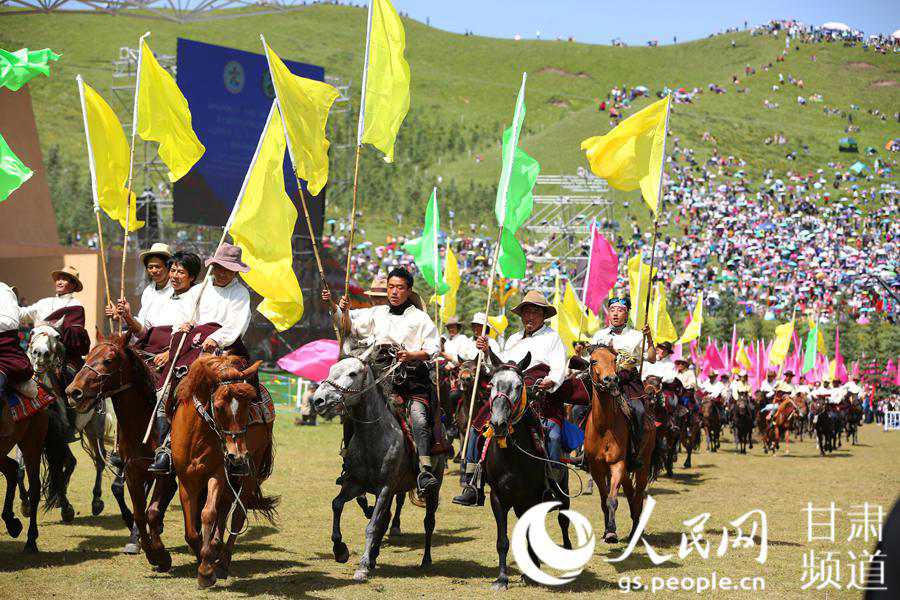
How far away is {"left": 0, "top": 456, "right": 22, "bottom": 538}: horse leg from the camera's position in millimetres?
10250

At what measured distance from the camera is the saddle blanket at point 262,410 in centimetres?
877

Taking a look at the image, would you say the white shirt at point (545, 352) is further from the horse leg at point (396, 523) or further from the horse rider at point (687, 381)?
the horse rider at point (687, 381)

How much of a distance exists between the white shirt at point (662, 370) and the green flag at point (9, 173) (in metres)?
10.5

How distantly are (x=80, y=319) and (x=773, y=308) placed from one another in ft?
190

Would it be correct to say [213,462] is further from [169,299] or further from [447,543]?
[447,543]

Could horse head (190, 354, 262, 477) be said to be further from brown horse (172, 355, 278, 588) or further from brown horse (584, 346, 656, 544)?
brown horse (584, 346, 656, 544)

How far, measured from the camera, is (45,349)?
1104 centimetres

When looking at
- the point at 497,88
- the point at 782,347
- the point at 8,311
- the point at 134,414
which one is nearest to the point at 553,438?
the point at 134,414

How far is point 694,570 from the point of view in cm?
1018

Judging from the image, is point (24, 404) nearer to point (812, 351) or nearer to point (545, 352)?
point (545, 352)

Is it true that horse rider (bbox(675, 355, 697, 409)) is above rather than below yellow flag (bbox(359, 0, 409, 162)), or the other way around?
below

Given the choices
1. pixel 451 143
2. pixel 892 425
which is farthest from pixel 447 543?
pixel 451 143

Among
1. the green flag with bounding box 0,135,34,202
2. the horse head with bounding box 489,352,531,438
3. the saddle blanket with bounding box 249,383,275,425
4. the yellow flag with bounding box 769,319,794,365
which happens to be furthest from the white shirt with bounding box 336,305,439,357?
the yellow flag with bounding box 769,319,794,365

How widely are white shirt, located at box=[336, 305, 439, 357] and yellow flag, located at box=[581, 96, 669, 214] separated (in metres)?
3.48
